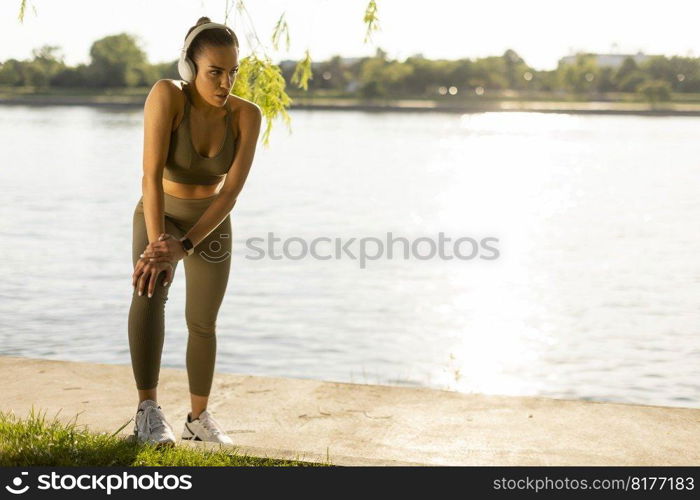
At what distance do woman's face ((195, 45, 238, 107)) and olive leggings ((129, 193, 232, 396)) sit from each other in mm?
375

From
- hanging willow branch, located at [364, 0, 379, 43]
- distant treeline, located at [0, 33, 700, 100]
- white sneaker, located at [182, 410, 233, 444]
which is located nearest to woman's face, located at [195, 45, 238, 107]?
white sneaker, located at [182, 410, 233, 444]

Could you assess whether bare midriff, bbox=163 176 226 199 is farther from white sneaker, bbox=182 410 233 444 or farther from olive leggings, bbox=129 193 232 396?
white sneaker, bbox=182 410 233 444

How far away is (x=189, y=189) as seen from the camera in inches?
141

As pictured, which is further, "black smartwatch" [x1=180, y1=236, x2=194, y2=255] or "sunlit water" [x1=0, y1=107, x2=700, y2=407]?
"sunlit water" [x1=0, y1=107, x2=700, y2=407]

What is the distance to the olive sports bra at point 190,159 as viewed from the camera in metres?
3.49

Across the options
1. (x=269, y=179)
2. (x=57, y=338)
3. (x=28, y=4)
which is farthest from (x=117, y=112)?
(x=28, y=4)

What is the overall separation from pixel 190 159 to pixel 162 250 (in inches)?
13.5

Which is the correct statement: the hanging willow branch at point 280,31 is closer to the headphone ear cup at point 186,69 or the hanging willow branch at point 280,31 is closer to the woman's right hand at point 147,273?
the headphone ear cup at point 186,69

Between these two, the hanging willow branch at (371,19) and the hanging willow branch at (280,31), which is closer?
the hanging willow branch at (371,19)

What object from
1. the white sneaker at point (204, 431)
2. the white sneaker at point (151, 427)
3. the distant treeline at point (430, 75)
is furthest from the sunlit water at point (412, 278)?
the distant treeline at point (430, 75)

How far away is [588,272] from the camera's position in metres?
22.5

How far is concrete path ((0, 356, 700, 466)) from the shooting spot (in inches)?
161

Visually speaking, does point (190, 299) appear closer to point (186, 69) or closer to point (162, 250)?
point (162, 250)

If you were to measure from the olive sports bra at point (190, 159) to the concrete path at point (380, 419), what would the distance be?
1.00 m
